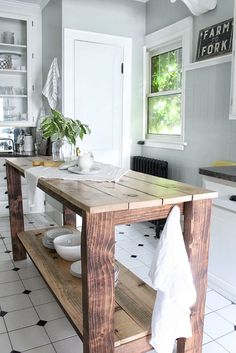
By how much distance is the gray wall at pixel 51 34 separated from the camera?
3.79 metres

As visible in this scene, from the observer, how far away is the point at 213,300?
93.3 inches

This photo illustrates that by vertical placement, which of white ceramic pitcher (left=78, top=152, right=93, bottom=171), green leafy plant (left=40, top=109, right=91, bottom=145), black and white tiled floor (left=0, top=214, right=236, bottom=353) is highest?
green leafy plant (left=40, top=109, right=91, bottom=145)

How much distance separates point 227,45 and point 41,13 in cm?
264

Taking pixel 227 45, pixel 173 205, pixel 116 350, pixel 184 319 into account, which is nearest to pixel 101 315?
pixel 116 350

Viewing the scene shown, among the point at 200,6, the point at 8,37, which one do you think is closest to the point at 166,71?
the point at 200,6

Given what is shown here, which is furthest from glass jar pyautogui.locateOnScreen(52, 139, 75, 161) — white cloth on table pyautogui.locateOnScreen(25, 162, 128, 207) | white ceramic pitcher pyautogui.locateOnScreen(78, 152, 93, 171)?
white ceramic pitcher pyautogui.locateOnScreen(78, 152, 93, 171)

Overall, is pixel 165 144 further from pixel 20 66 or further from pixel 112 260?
pixel 112 260

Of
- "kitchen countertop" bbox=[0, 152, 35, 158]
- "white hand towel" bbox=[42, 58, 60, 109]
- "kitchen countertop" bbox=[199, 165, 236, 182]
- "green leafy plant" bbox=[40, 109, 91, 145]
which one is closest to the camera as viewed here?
"kitchen countertop" bbox=[199, 165, 236, 182]

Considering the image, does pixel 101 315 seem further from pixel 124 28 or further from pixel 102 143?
pixel 124 28

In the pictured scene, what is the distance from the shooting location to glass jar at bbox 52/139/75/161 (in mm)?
2535

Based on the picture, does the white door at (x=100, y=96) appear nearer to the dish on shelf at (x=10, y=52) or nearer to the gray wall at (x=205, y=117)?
the gray wall at (x=205, y=117)

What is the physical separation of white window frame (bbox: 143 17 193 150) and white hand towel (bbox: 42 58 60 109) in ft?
3.76

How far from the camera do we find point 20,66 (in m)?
4.43

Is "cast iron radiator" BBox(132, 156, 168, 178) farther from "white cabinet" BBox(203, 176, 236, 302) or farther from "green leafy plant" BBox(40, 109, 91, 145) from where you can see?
"green leafy plant" BBox(40, 109, 91, 145)
